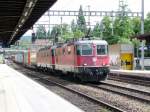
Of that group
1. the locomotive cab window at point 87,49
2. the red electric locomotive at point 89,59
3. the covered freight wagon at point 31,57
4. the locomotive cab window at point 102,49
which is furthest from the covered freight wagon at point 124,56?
the covered freight wagon at point 31,57

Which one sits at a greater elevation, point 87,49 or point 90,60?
point 87,49

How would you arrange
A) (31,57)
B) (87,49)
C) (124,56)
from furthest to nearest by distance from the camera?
(31,57) < (124,56) < (87,49)

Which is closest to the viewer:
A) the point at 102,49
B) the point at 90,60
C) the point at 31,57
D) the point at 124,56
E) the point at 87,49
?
the point at 90,60

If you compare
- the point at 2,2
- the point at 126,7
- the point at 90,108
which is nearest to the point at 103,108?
the point at 90,108

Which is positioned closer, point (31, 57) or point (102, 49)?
point (102, 49)

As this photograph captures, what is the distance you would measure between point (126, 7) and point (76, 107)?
102910mm

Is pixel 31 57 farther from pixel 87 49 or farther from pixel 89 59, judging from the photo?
pixel 89 59

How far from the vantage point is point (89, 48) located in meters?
29.2

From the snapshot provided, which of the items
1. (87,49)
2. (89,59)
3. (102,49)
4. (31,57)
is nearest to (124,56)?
(102,49)

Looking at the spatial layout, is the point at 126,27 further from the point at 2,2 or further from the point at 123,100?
the point at 123,100

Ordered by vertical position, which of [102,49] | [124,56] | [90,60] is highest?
[102,49]

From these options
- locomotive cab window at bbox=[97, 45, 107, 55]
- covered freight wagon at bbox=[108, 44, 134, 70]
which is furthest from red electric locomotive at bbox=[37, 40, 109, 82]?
covered freight wagon at bbox=[108, 44, 134, 70]

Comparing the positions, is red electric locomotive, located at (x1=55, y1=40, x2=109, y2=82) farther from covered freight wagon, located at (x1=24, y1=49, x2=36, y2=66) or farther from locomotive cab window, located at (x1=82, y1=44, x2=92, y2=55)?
covered freight wagon, located at (x1=24, y1=49, x2=36, y2=66)

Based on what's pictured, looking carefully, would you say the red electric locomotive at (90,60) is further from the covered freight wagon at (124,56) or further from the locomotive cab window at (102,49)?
the covered freight wagon at (124,56)
